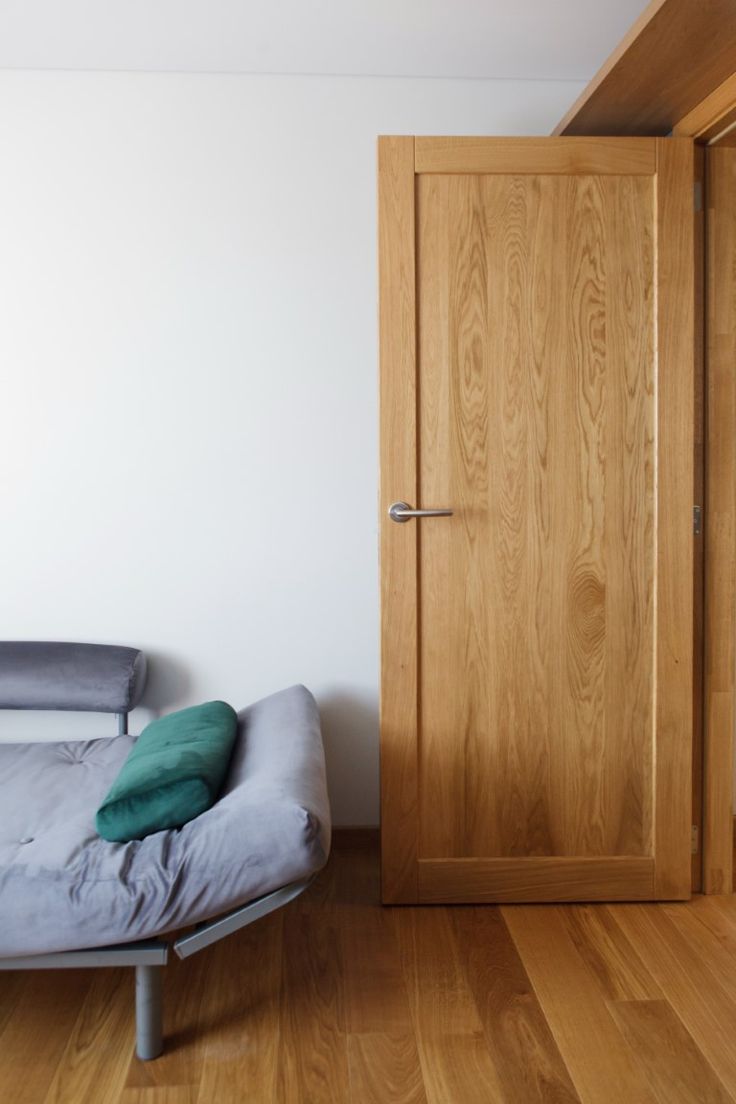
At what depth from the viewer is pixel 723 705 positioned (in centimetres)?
252

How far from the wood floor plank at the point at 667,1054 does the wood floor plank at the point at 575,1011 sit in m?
0.02

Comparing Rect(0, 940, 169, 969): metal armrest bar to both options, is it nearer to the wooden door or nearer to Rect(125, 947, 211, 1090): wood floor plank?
Rect(125, 947, 211, 1090): wood floor plank

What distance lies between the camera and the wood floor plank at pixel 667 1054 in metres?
1.69

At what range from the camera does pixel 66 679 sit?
2.63 metres

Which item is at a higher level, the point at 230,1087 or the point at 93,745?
the point at 93,745

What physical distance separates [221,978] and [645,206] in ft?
7.46

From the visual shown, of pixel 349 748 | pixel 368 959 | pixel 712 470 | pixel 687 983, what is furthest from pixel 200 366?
pixel 687 983

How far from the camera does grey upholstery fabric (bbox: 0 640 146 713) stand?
262 centimetres

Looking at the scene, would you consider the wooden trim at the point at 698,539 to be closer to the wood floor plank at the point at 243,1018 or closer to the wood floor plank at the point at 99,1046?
the wood floor plank at the point at 243,1018

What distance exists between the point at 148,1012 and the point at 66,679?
1.07 meters

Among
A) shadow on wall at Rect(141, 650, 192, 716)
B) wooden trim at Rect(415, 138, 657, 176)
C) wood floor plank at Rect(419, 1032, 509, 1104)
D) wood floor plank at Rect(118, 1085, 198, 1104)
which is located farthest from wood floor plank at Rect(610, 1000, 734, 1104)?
wooden trim at Rect(415, 138, 657, 176)

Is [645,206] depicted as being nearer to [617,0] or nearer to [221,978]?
[617,0]

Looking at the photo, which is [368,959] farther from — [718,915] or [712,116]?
[712,116]

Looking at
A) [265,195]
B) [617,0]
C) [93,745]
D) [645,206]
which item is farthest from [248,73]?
[93,745]
